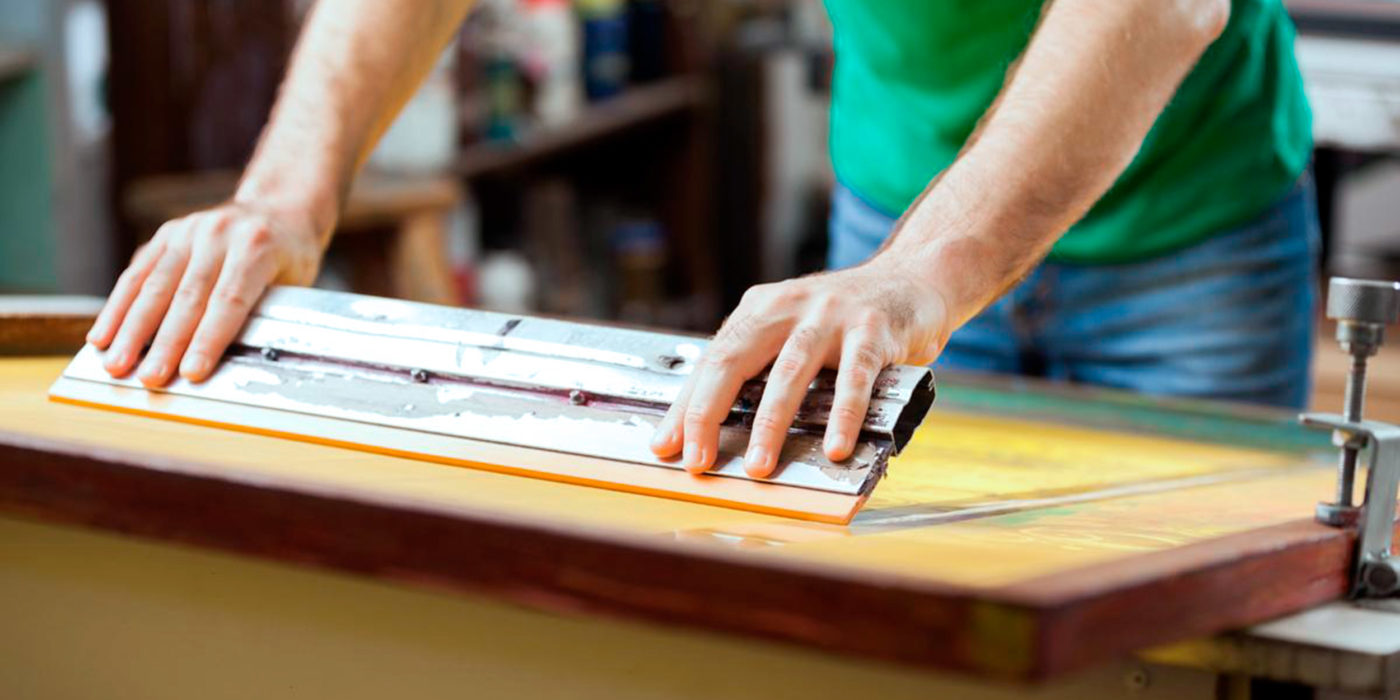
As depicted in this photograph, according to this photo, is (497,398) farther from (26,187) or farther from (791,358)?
(26,187)

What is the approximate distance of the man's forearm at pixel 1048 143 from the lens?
3.30 ft

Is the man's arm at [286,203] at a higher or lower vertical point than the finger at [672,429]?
higher

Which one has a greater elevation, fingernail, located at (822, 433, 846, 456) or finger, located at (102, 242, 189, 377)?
finger, located at (102, 242, 189, 377)

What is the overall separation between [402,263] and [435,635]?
6.72ft

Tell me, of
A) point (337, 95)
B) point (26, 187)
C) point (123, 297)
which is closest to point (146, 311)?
point (123, 297)

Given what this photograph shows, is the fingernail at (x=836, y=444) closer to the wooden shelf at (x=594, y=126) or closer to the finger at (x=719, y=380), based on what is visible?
the finger at (x=719, y=380)

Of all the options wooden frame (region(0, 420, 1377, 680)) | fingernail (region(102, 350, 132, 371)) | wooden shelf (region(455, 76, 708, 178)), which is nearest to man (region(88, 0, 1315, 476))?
fingernail (region(102, 350, 132, 371))

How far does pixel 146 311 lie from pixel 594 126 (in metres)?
2.54

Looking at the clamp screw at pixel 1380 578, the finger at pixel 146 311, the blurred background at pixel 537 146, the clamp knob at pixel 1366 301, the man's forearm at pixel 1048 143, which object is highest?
the blurred background at pixel 537 146

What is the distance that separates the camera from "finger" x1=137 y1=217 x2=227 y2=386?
1.06 meters

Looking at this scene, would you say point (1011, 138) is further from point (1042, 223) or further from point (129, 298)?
point (129, 298)

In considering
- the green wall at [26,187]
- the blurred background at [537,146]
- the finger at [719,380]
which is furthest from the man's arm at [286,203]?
the green wall at [26,187]

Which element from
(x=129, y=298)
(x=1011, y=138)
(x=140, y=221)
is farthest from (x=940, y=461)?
(x=140, y=221)

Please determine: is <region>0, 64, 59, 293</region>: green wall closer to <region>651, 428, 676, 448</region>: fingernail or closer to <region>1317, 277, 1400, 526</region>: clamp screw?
<region>651, 428, 676, 448</region>: fingernail
